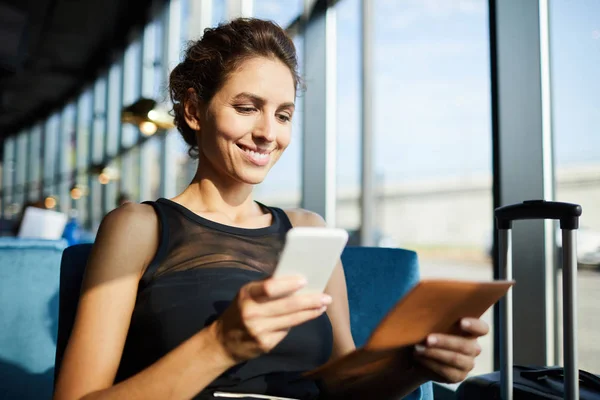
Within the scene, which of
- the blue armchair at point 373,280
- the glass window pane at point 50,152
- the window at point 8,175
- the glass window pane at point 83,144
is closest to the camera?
the blue armchair at point 373,280

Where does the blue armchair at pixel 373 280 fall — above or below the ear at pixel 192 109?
below

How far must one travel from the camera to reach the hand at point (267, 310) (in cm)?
62

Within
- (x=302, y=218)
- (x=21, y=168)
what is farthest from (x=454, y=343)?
(x=21, y=168)

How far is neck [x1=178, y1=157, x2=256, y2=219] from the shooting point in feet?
3.80

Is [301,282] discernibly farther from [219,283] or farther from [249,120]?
[249,120]

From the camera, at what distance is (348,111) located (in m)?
3.43

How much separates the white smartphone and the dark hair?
589mm

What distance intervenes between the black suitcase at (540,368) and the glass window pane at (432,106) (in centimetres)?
93

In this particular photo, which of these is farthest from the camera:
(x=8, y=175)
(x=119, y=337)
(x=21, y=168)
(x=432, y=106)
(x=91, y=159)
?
(x=8, y=175)

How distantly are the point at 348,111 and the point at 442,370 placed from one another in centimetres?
272

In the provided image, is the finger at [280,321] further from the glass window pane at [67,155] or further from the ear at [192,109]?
the glass window pane at [67,155]

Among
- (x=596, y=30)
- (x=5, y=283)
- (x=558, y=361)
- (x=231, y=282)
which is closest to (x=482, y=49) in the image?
(x=596, y=30)

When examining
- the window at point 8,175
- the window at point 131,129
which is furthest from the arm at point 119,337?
the window at point 8,175

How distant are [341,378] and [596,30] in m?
1.48
